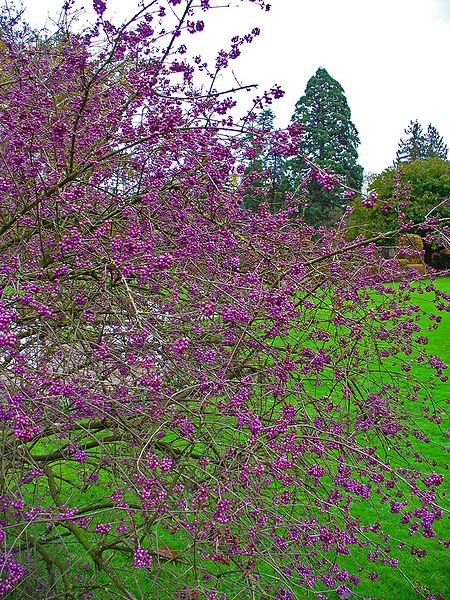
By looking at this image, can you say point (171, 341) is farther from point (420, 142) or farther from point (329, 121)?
point (420, 142)

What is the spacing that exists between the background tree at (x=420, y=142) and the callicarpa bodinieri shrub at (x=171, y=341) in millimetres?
72227

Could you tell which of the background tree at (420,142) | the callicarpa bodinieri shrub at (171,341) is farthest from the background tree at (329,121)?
the callicarpa bodinieri shrub at (171,341)

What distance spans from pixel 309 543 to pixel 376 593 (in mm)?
2391

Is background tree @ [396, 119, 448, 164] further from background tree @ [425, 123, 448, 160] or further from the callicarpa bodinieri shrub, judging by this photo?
the callicarpa bodinieri shrub

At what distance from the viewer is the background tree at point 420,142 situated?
70.8 meters

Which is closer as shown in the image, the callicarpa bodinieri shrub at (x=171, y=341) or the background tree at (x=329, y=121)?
the callicarpa bodinieri shrub at (x=171, y=341)

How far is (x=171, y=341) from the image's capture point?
2760 mm

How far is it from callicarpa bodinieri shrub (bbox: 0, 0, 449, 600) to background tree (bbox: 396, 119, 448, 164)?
72.2m

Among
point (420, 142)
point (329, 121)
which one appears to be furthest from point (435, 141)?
point (329, 121)

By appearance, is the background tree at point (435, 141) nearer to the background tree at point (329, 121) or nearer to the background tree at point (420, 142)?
the background tree at point (420, 142)

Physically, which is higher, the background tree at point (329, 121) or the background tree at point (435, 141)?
the background tree at point (435, 141)

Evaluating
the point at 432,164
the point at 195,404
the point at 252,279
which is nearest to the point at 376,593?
the point at 195,404

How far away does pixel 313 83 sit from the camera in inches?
1598

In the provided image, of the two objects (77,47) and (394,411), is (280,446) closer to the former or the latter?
(394,411)
